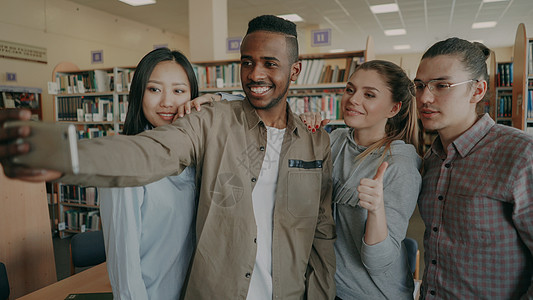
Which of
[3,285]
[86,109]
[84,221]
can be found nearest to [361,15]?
[86,109]

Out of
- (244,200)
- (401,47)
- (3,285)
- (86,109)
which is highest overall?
(401,47)

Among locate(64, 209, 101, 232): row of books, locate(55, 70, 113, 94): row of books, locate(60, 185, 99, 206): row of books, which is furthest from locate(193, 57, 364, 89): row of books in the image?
locate(64, 209, 101, 232): row of books

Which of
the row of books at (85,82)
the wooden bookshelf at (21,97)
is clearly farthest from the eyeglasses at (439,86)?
the wooden bookshelf at (21,97)

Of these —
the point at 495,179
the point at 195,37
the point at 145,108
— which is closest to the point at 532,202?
the point at 495,179

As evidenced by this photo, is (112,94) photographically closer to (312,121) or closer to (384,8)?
(312,121)

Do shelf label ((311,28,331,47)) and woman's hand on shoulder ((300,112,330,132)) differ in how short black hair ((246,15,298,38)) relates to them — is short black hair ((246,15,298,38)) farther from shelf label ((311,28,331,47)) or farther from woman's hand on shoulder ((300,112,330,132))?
shelf label ((311,28,331,47))

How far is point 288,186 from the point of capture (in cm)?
131

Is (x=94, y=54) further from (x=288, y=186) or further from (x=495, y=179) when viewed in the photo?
(x=495, y=179)

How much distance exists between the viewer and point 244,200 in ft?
4.01

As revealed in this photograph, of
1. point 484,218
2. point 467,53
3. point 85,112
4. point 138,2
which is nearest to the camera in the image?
point 484,218

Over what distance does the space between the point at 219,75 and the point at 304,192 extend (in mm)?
4084

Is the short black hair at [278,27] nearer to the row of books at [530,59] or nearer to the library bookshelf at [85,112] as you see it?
the row of books at [530,59]

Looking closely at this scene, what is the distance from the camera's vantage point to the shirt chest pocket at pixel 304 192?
1.31 meters

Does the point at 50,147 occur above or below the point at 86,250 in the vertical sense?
above
